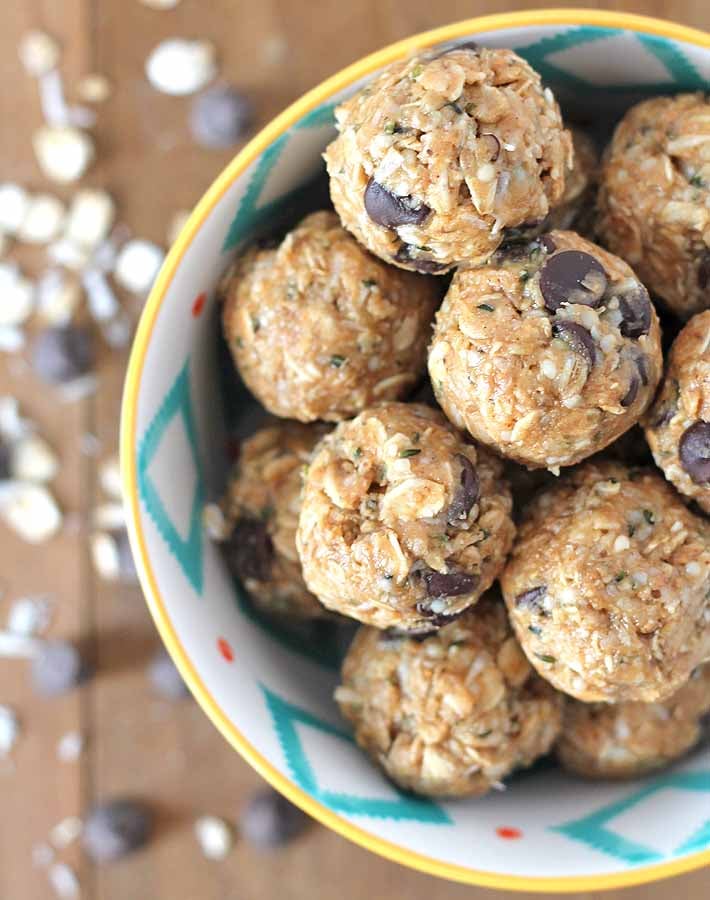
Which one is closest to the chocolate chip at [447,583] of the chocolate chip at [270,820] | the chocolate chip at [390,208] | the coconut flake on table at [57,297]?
the chocolate chip at [390,208]

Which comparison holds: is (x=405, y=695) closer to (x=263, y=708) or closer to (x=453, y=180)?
(x=263, y=708)

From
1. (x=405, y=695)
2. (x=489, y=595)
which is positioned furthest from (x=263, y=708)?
(x=489, y=595)

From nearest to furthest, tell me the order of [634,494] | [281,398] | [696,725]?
[634,494], [281,398], [696,725]

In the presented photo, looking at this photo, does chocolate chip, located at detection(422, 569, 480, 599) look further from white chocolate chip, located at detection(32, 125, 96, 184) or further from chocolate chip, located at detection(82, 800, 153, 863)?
white chocolate chip, located at detection(32, 125, 96, 184)

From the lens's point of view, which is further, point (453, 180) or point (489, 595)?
point (489, 595)

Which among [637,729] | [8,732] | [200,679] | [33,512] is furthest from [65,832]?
[637,729]
